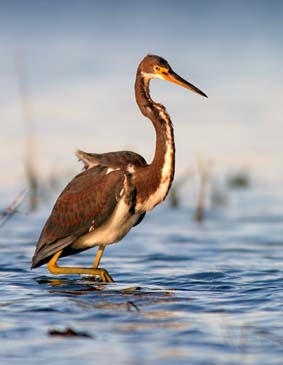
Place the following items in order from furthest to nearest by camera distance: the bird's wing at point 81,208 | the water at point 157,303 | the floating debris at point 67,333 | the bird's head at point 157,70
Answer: the bird's head at point 157,70 < the bird's wing at point 81,208 < the floating debris at point 67,333 < the water at point 157,303

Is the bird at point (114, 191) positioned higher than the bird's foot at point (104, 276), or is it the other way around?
the bird at point (114, 191)

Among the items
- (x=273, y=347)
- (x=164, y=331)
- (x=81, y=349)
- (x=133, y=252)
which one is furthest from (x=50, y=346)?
(x=133, y=252)

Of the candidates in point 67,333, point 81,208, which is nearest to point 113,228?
point 81,208

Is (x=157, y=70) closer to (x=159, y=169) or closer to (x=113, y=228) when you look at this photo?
(x=159, y=169)

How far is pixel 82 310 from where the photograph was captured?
9.01 metres

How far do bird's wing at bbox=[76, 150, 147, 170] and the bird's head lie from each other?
30.9 inches

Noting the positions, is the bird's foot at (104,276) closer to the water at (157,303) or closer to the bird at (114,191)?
the bird at (114,191)

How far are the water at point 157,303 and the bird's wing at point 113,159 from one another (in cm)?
112

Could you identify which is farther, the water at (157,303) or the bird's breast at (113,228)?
the bird's breast at (113,228)

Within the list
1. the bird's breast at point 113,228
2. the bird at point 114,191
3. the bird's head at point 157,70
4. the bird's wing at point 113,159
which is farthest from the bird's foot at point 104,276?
the bird's head at point 157,70

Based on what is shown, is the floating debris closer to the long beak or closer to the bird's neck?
the bird's neck

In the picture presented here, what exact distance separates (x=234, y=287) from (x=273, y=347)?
302cm

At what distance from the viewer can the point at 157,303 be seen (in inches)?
370

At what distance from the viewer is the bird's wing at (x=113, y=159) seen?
33.7 ft
